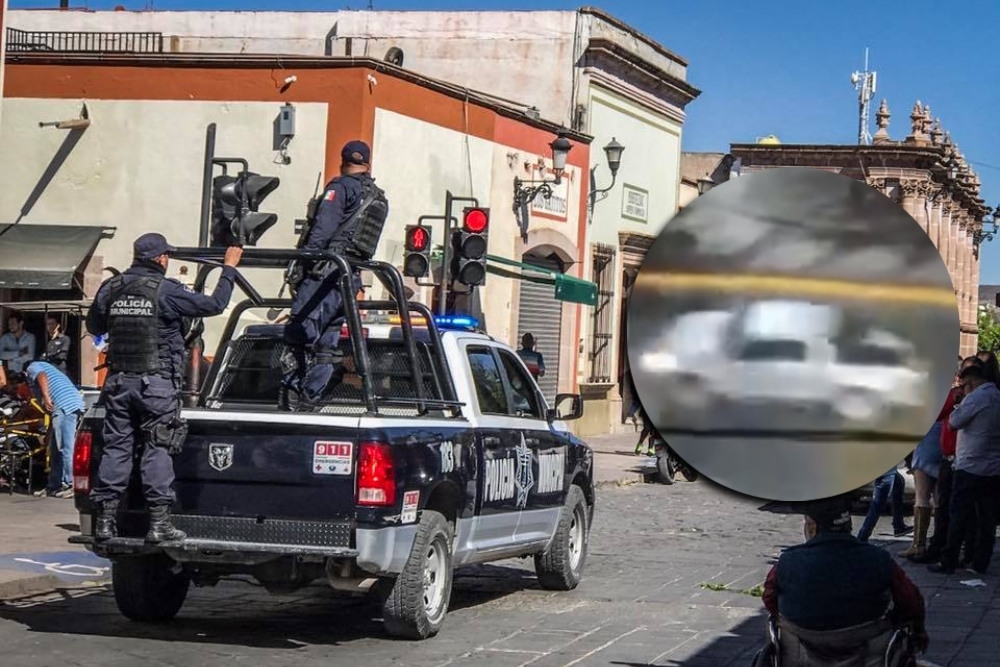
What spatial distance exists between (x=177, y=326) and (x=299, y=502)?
1.36 m

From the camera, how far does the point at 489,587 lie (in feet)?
37.2

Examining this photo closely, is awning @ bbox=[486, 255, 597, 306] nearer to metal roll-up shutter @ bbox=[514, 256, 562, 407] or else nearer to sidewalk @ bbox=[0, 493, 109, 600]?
metal roll-up shutter @ bbox=[514, 256, 562, 407]

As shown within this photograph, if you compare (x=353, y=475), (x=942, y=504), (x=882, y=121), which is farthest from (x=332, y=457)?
(x=942, y=504)

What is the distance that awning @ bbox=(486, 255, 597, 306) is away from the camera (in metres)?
26.8

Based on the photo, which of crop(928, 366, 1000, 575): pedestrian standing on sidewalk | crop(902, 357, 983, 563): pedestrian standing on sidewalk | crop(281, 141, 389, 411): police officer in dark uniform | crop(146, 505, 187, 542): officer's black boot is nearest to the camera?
crop(146, 505, 187, 542): officer's black boot

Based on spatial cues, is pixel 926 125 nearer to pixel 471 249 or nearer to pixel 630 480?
pixel 471 249

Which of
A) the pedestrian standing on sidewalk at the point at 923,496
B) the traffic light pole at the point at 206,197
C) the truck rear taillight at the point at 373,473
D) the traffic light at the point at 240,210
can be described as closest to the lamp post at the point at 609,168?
the traffic light pole at the point at 206,197

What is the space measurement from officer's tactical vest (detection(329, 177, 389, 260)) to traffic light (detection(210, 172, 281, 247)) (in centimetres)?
581

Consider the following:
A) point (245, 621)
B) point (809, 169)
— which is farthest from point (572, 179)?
point (809, 169)

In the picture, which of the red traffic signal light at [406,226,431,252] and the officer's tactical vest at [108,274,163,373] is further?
the red traffic signal light at [406,226,431,252]

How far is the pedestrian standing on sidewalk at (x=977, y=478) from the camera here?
12445 millimetres

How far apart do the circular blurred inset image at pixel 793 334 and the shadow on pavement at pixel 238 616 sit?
6945mm

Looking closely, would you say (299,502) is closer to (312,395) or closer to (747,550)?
(312,395)

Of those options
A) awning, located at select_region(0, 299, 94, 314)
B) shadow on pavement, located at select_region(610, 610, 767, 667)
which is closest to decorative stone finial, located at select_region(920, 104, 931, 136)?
shadow on pavement, located at select_region(610, 610, 767, 667)
